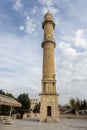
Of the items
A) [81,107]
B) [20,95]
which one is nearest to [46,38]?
Result: [20,95]

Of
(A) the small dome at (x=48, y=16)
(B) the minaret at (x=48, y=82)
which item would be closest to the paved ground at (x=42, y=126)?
(B) the minaret at (x=48, y=82)

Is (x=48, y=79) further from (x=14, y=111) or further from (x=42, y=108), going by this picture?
(x=14, y=111)

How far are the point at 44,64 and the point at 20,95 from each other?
570 inches

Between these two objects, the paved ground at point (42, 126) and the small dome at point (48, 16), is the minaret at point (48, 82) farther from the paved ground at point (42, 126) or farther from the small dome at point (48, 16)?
the paved ground at point (42, 126)

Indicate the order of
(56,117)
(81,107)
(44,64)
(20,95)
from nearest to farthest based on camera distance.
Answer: (56,117) < (44,64) < (20,95) < (81,107)

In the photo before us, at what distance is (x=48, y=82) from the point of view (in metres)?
32.7

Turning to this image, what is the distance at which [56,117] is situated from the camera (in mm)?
31250

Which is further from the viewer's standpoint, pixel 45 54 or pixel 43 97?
pixel 45 54

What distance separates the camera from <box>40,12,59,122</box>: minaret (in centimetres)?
3139

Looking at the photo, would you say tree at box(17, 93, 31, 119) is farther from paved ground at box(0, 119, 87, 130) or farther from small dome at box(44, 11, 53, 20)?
paved ground at box(0, 119, 87, 130)

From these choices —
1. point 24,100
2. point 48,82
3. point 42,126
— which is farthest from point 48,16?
point 42,126

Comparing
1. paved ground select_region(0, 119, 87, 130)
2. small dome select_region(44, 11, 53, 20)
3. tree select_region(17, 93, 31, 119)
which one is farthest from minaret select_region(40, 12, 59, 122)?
tree select_region(17, 93, 31, 119)

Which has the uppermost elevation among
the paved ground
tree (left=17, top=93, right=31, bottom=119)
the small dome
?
the small dome

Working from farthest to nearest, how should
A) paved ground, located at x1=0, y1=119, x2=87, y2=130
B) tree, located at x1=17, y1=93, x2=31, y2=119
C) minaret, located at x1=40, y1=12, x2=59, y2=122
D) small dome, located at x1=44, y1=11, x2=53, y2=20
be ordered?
tree, located at x1=17, y1=93, x2=31, y2=119
small dome, located at x1=44, y1=11, x2=53, y2=20
minaret, located at x1=40, y1=12, x2=59, y2=122
paved ground, located at x1=0, y1=119, x2=87, y2=130
